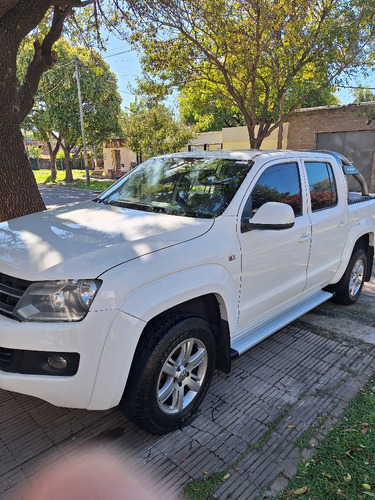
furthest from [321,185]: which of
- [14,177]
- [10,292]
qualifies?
[14,177]

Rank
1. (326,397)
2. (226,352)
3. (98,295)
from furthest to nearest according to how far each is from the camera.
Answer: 1. (326,397)
2. (226,352)
3. (98,295)

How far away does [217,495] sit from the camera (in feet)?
6.82

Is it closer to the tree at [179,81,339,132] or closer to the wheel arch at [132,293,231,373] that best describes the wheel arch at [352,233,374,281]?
the wheel arch at [132,293,231,373]

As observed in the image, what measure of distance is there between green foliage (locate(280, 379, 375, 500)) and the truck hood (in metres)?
1.61

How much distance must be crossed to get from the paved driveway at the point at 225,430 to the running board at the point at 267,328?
0.40 meters

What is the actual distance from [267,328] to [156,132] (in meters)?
→ 18.2

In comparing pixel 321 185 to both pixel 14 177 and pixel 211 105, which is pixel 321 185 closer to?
pixel 14 177

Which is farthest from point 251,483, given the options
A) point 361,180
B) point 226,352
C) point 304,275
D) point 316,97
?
point 316,97

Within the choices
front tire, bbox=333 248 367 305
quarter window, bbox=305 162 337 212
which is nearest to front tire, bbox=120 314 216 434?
quarter window, bbox=305 162 337 212

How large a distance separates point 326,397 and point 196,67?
11.1 meters

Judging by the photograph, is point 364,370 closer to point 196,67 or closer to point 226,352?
point 226,352

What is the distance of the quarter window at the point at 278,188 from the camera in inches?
117

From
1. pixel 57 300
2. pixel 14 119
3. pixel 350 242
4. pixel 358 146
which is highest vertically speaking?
Result: pixel 358 146

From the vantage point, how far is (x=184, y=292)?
230 centimetres
